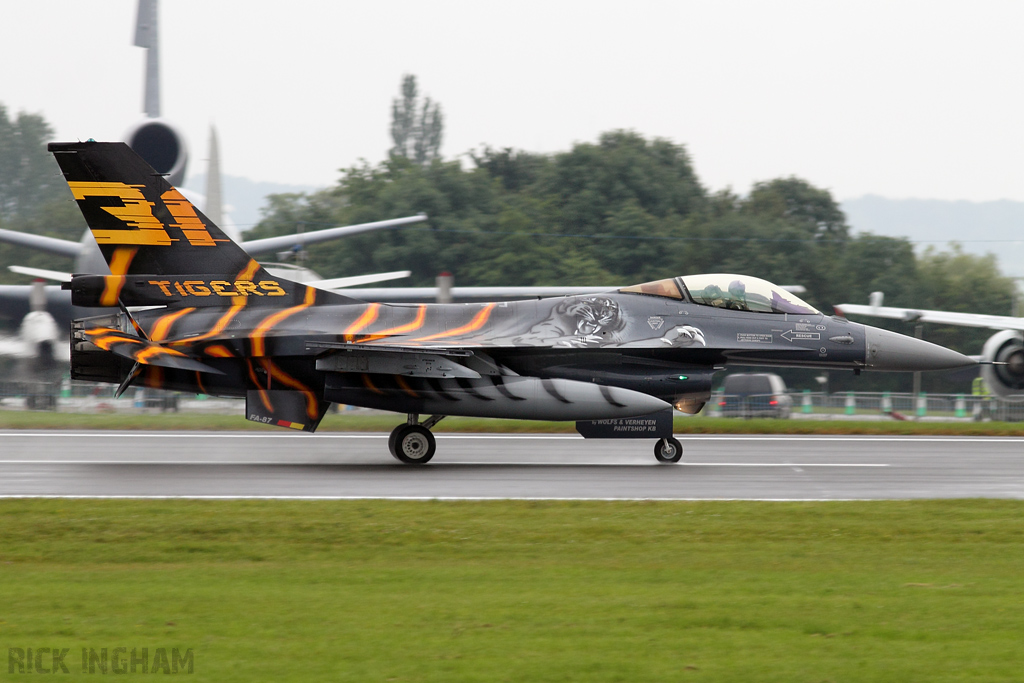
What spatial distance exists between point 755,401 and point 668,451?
14.5 metres

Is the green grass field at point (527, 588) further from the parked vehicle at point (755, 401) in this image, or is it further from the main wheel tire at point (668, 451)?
the parked vehicle at point (755, 401)

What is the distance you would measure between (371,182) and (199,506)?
60208 mm

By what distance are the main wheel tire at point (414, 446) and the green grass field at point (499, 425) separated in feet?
18.5

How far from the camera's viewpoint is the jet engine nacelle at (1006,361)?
21734mm

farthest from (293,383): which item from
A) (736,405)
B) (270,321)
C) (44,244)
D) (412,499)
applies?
(736,405)

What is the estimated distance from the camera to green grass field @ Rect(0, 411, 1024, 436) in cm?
2139

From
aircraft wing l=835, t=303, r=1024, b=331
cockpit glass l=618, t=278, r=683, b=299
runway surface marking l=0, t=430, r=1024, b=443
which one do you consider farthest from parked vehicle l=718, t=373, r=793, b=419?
cockpit glass l=618, t=278, r=683, b=299

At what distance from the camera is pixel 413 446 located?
50.8 ft

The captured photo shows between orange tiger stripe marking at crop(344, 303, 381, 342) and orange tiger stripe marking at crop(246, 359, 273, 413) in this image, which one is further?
orange tiger stripe marking at crop(344, 303, 381, 342)

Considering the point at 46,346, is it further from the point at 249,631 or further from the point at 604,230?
the point at 604,230

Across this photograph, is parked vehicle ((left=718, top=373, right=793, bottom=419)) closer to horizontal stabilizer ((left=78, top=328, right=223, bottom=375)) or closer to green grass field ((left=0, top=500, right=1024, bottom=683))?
horizontal stabilizer ((left=78, top=328, right=223, bottom=375))

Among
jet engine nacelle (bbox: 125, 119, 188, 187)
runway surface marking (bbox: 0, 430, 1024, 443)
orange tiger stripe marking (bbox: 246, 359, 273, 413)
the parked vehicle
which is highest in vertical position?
jet engine nacelle (bbox: 125, 119, 188, 187)

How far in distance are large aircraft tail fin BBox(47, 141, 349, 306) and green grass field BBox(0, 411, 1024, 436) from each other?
21.8 ft

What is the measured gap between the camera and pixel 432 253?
52875 mm
